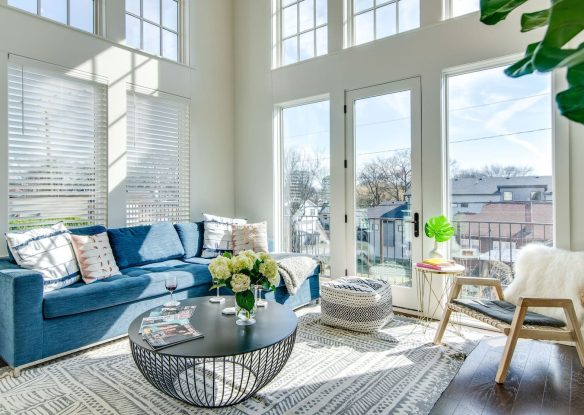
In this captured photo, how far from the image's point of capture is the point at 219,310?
2451 millimetres

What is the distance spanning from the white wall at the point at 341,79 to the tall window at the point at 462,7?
4.8 inches

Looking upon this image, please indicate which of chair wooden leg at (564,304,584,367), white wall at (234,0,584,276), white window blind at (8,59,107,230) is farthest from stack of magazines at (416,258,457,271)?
white window blind at (8,59,107,230)

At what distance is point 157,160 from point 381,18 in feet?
9.26

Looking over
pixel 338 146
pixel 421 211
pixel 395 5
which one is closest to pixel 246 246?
pixel 338 146

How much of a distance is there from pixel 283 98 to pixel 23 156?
2711mm

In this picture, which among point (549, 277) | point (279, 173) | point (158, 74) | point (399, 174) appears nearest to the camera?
point (549, 277)

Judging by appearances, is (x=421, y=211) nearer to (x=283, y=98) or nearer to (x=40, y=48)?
(x=283, y=98)

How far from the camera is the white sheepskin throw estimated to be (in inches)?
101

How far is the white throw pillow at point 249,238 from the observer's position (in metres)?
4.12

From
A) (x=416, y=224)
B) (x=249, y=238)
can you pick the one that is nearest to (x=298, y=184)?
(x=249, y=238)

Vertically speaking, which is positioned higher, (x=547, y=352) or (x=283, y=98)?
(x=283, y=98)

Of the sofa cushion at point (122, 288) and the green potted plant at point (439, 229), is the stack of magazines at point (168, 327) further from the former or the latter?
the green potted plant at point (439, 229)

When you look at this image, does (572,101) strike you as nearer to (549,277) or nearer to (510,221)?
(549,277)

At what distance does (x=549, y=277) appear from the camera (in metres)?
2.71
